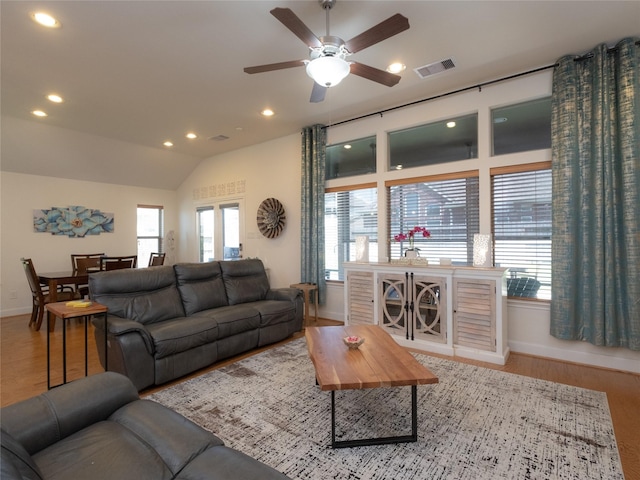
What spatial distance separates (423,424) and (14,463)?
6.85 feet

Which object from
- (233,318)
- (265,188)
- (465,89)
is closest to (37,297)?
(233,318)

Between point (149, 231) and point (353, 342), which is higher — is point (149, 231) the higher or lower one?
the higher one

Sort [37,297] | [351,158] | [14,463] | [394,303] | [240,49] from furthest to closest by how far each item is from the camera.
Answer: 1. [351,158]
2. [37,297]
3. [394,303]
4. [240,49]
5. [14,463]

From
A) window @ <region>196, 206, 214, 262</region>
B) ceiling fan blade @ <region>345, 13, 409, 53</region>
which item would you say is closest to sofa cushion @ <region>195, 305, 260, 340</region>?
ceiling fan blade @ <region>345, 13, 409, 53</region>

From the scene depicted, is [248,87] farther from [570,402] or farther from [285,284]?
[570,402]

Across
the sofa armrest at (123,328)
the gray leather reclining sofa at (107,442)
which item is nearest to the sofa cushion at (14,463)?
the gray leather reclining sofa at (107,442)

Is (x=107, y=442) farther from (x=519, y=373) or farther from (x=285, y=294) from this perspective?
(x=519, y=373)

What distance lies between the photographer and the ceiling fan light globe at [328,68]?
2.17 metres

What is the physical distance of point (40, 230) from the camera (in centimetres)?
572

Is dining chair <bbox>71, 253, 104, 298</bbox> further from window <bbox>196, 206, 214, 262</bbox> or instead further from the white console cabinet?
the white console cabinet

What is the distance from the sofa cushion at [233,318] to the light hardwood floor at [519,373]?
32 centimetres

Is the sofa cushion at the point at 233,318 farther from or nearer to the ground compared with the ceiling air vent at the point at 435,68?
nearer to the ground

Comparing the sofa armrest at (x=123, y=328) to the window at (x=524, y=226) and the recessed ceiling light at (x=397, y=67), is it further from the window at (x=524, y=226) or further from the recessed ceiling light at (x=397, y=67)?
the window at (x=524, y=226)

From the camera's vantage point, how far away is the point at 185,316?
3.45 metres
